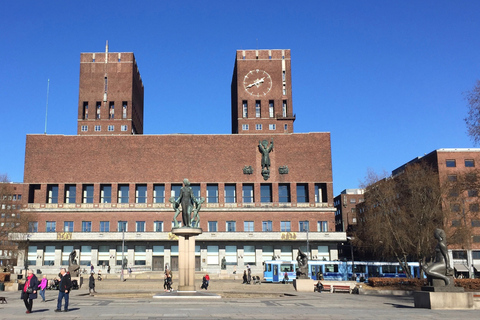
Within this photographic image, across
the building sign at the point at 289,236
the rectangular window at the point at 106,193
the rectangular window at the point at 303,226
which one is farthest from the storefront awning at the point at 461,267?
the rectangular window at the point at 106,193

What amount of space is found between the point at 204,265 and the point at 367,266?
28768mm

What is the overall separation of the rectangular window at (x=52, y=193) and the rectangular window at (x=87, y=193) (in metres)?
4.77

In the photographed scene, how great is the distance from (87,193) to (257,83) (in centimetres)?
3696

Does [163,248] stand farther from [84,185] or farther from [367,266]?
[367,266]

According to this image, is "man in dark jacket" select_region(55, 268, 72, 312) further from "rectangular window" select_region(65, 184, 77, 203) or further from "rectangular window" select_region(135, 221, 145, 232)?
"rectangular window" select_region(65, 184, 77, 203)

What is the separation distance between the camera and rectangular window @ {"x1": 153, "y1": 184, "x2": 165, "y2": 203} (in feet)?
286

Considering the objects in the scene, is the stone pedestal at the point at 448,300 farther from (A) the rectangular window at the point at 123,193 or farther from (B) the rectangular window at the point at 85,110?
(B) the rectangular window at the point at 85,110

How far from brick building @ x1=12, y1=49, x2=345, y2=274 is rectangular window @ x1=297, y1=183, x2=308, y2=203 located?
0.17m

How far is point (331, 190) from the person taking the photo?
87.1 meters

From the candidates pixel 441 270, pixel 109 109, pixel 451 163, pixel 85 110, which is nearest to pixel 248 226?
pixel 109 109

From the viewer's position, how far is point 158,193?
8750cm

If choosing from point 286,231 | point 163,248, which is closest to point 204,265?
point 163,248

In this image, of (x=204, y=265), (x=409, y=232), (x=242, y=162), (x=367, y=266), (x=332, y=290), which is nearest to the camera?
(x=332, y=290)

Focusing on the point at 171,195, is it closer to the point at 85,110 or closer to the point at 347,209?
the point at 85,110
